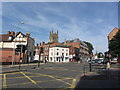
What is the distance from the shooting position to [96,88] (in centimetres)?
743

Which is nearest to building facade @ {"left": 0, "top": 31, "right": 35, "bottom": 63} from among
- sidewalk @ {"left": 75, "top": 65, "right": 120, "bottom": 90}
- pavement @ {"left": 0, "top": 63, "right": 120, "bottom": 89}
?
pavement @ {"left": 0, "top": 63, "right": 120, "bottom": 89}

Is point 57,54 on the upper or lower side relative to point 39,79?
upper

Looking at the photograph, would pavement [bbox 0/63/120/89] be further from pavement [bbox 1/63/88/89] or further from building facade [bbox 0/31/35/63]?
building facade [bbox 0/31/35/63]

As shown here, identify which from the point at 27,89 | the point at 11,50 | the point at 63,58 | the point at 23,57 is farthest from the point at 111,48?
the point at 27,89

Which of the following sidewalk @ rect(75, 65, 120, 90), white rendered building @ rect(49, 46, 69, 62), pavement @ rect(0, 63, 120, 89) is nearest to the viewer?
sidewalk @ rect(75, 65, 120, 90)

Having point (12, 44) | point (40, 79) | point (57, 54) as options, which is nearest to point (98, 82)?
point (40, 79)

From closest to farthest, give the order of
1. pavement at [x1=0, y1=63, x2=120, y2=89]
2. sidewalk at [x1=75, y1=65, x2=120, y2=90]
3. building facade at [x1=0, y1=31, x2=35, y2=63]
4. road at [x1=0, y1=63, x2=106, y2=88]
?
1. sidewalk at [x1=75, y1=65, x2=120, y2=90]
2. pavement at [x1=0, y1=63, x2=120, y2=89]
3. road at [x1=0, y1=63, x2=106, y2=88]
4. building facade at [x1=0, y1=31, x2=35, y2=63]

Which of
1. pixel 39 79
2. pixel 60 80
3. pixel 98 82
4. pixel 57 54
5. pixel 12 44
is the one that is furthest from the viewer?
pixel 57 54

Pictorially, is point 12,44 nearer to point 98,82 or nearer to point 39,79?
point 39,79

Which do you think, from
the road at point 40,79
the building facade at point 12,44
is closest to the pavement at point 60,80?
the road at point 40,79

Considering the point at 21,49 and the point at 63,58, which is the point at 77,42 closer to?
the point at 63,58

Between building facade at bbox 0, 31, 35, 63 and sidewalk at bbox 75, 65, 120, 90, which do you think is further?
building facade at bbox 0, 31, 35, 63

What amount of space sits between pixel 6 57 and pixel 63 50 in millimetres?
33762

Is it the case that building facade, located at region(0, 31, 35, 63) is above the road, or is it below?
above
